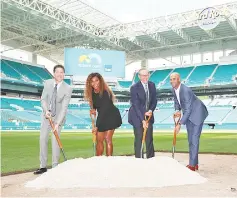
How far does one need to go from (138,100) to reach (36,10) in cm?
2887

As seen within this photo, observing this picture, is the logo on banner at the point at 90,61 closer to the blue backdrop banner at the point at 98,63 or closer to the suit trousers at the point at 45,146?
the blue backdrop banner at the point at 98,63

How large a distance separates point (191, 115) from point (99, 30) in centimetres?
3753

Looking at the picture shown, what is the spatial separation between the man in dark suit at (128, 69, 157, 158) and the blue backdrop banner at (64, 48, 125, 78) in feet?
110

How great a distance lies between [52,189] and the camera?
507 cm

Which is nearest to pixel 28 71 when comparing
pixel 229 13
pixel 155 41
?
pixel 155 41

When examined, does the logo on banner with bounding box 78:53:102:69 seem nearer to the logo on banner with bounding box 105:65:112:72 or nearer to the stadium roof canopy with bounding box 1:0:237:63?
the logo on banner with bounding box 105:65:112:72

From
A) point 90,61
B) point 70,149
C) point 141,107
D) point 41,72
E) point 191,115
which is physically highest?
point 90,61

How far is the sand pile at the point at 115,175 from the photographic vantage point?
17.3ft

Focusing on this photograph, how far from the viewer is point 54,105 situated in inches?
279

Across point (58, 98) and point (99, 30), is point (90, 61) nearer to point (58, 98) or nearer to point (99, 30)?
point (99, 30)

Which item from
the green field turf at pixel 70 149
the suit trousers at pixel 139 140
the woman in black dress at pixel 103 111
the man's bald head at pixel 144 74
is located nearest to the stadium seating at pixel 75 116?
the green field turf at pixel 70 149

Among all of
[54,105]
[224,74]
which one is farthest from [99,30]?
[54,105]

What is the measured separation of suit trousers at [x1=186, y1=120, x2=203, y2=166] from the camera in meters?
6.91

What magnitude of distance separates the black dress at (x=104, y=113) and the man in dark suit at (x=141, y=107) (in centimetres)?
37
